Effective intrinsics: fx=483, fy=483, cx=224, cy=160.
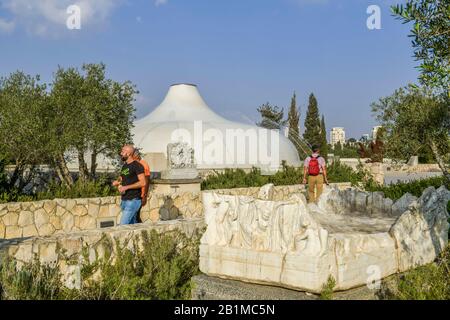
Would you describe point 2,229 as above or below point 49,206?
below

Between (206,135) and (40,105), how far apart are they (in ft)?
47.6

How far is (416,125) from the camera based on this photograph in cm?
1283

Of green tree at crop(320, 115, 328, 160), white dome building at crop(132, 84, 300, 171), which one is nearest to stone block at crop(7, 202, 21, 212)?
white dome building at crop(132, 84, 300, 171)

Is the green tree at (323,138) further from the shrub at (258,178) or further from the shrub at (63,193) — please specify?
the shrub at (63,193)

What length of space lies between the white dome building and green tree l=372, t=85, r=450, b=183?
1043cm

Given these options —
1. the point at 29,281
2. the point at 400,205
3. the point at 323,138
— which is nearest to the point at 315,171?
the point at 400,205

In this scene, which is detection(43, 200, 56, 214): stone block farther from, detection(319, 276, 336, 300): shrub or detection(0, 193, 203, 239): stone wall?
detection(319, 276, 336, 300): shrub

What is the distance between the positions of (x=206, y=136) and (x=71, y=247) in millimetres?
20391

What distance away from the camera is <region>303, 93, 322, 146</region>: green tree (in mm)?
48062

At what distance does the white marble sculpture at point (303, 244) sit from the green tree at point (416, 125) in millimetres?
7117

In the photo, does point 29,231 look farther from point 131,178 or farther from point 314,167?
point 314,167

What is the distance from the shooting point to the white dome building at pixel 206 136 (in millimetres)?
24406

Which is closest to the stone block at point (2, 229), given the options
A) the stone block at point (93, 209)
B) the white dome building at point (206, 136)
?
the stone block at point (93, 209)
